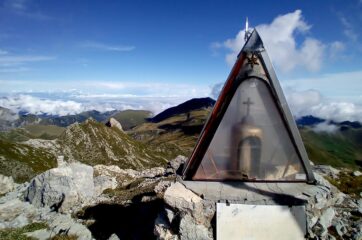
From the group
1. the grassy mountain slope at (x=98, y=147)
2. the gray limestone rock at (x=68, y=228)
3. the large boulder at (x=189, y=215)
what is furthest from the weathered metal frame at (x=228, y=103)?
the grassy mountain slope at (x=98, y=147)

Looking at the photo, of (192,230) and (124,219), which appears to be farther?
(124,219)

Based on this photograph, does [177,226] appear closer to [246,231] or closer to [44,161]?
[246,231]

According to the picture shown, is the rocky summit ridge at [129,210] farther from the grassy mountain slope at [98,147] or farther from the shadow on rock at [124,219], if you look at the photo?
the grassy mountain slope at [98,147]

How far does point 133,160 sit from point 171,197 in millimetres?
→ 126869

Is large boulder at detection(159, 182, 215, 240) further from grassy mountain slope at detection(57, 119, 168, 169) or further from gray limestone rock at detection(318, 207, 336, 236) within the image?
grassy mountain slope at detection(57, 119, 168, 169)

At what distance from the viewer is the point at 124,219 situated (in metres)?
21.4

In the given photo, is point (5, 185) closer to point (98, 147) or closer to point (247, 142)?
point (247, 142)

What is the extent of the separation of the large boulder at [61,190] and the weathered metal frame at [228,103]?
1262 cm

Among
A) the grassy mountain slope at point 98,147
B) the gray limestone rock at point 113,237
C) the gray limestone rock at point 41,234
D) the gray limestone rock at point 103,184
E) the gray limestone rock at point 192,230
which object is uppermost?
the gray limestone rock at point 192,230

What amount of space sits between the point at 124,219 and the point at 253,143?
1113 centimetres

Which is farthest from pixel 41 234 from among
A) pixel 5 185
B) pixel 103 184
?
pixel 5 185

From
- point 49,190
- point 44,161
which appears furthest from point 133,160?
point 49,190

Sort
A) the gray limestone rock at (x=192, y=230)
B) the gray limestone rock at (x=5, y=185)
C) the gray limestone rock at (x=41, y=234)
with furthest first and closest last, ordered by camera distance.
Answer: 1. the gray limestone rock at (x=5, y=185)
2. the gray limestone rock at (x=41, y=234)
3. the gray limestone rock at (x=192, y=230)

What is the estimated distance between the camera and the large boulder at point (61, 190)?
80.5 feet
